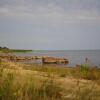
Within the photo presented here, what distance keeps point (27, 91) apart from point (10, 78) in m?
0.42

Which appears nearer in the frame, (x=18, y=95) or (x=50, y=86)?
(x=18, y=95)

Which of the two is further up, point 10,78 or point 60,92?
point 10,78

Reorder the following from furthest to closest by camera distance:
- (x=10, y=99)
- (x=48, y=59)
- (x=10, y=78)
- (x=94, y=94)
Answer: (x=48, y=59) → (x=94, y=94) → (x=10, y=78) → (x=10, y=99)

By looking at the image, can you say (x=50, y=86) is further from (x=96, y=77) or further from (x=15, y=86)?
(x=96, y=77)

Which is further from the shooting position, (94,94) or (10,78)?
(94,94)

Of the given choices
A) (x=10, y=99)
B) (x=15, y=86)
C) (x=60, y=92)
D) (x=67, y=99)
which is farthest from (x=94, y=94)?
(x=10, y=99)

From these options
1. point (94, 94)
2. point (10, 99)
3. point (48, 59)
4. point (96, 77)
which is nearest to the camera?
point (10, 99)

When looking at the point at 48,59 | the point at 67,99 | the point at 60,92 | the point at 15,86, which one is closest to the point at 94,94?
the point at 67,99

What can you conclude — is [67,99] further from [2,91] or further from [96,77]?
[96,77]

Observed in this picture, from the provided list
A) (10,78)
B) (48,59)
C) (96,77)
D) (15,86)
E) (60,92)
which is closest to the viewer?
(10,78)

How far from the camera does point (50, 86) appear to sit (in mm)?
6379

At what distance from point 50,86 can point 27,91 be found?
1.28m

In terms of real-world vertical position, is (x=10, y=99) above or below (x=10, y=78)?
below

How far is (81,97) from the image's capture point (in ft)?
17.8
